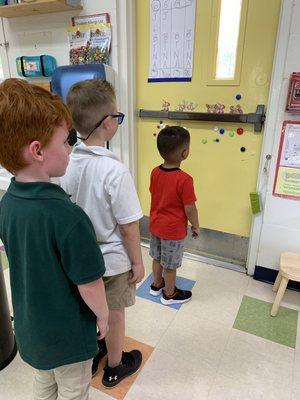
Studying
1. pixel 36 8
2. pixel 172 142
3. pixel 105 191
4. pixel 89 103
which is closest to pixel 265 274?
pixel 172 142

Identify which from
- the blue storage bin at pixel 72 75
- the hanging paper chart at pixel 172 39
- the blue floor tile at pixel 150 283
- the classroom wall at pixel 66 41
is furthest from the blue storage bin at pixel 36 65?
the blue floor tile at pixel 150 283

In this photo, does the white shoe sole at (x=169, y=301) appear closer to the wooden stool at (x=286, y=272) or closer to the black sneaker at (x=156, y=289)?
the black sneaker at (x=156, y=289)

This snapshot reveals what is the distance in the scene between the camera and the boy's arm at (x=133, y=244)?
1.04 metres

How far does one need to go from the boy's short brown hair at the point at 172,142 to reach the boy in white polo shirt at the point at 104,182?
454 mm

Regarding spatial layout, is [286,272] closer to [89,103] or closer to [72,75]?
[89,103]

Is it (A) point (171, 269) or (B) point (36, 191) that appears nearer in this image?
(B) point (36, 191)

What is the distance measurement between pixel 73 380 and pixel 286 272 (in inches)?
49.2

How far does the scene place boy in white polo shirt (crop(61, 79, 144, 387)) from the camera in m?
0.98

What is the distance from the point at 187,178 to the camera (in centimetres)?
149

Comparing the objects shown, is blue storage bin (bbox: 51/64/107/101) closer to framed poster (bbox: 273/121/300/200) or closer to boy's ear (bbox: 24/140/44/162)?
framed poster (bbox: 273/121/300/200)

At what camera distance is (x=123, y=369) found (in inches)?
51.8

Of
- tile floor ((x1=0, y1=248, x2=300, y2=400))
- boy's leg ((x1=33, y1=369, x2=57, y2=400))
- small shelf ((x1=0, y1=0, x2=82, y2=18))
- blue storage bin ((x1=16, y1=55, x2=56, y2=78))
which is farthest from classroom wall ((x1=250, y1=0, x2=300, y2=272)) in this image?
blue storage bin ((x1=16, y1=55, x2=56, y2=78))

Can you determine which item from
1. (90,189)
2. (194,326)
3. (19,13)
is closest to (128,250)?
(90,189)

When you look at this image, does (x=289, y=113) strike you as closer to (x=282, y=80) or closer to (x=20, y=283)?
(x=282, y=80)
